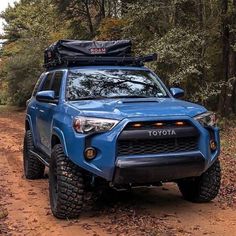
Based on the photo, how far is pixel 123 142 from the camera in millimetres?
5902

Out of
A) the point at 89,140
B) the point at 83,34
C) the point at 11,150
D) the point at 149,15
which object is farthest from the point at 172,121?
the point at 83,34

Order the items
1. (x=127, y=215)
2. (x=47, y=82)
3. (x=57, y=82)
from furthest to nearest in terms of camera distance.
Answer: (x=47, y=82), (x=57, y=82), (x=127, y=215)

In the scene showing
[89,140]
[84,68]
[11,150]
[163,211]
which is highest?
[84,68]

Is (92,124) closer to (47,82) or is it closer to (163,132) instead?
(163,132)

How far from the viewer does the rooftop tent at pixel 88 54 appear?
7.83 metres

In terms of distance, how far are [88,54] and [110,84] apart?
136 centimetres

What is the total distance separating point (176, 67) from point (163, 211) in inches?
423

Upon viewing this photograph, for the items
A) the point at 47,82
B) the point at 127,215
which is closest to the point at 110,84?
the point at 47,82

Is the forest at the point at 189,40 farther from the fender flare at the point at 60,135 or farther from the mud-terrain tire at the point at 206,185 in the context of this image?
the fender flare at the point at 60,135

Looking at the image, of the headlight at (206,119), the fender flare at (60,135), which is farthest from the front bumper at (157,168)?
the fender flare at (60,135)

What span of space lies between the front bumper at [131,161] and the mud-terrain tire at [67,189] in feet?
0.75

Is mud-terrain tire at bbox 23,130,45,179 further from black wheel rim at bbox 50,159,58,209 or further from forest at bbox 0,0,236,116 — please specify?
forest at bbox 0,0,236,116

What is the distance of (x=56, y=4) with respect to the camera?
2719cm

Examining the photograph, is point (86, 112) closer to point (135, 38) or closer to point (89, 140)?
point (89, 140)
